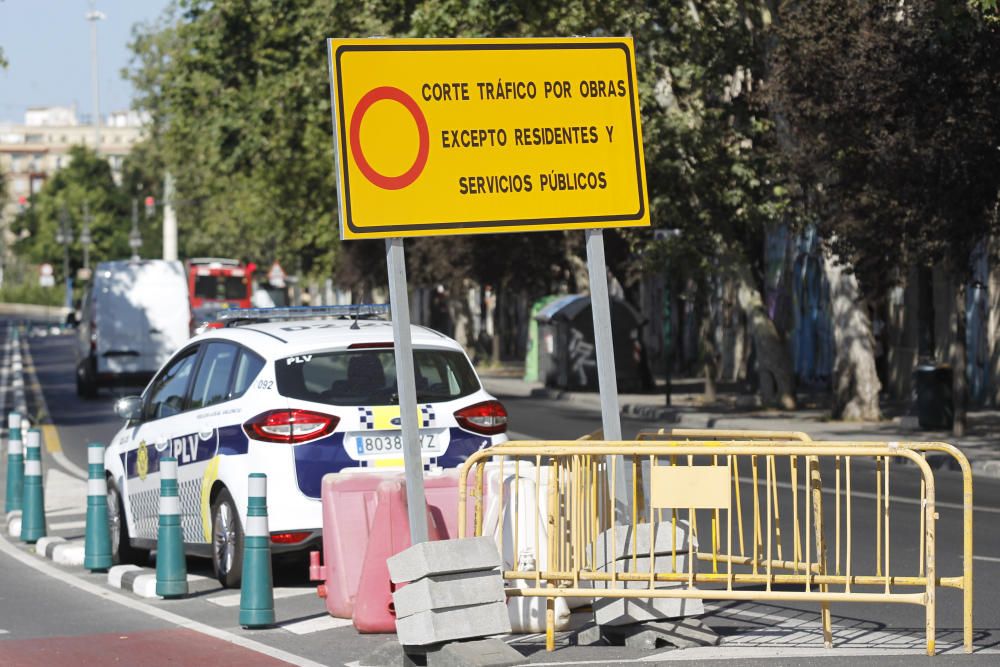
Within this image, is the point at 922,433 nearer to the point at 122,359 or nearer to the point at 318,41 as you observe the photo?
the point at 318,41

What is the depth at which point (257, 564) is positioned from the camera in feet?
31.3

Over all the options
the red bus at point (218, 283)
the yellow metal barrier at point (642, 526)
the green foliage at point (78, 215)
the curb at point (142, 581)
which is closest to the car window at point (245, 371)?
the curb at point (142, 581)

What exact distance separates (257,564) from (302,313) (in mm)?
3271

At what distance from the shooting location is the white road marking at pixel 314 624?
9.61m

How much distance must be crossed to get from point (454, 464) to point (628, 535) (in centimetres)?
270

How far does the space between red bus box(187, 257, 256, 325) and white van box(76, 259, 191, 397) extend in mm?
30057

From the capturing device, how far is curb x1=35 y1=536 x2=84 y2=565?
12.8 m

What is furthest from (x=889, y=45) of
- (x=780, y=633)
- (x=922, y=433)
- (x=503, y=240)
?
(x=503, y=240)

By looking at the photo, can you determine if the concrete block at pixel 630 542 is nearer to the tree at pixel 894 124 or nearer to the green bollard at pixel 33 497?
the green bollard at pixel 33 497

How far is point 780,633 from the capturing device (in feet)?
29.6

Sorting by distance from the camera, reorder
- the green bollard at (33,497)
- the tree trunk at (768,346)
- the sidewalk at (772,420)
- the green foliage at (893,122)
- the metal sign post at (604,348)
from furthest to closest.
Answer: the tree trunk at (768,346) → the sidewalk at (772,420) → the green foliage at (893,122) → the green bollard at (33,497) → the metal sign post at (604,348)

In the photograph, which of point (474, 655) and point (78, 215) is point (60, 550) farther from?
point (78, 215)

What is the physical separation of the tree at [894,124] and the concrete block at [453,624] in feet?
39.1

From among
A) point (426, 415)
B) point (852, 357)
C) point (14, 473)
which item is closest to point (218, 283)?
point (852, 357)
